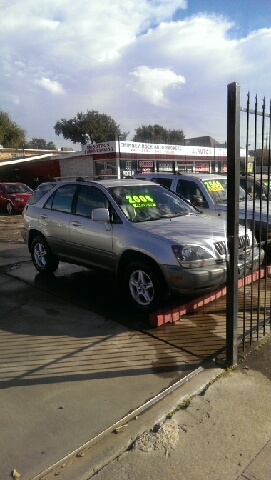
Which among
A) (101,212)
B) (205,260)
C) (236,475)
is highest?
(101,212)

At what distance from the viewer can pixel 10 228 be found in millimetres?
13844

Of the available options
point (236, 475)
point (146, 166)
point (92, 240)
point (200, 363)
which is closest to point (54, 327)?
point (92, 240)

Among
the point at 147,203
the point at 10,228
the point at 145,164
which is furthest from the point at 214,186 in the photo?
the point at 145,164

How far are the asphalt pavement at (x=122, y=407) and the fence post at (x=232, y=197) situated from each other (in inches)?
20.9

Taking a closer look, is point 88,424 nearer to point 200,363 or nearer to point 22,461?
point 22,461

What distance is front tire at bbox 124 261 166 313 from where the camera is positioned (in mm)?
4789

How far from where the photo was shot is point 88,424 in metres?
2.97

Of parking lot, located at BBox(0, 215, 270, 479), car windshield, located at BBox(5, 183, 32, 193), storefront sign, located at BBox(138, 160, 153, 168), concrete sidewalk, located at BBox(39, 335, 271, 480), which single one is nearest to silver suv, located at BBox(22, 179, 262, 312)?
parking lot, located at BBox(0, 215, 270, 479)

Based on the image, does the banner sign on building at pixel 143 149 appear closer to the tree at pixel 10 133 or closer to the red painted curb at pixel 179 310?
the tree at pixel 10 133

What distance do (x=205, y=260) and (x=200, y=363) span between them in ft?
4.19

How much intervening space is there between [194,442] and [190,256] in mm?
2224

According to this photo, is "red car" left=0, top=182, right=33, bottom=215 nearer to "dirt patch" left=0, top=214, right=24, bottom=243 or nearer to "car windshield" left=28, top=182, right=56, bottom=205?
"dirt patch" left=0, top=214, right=24, bottom=243

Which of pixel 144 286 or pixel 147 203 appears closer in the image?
pixel 144 286

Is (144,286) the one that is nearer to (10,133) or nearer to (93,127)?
(10,133)
